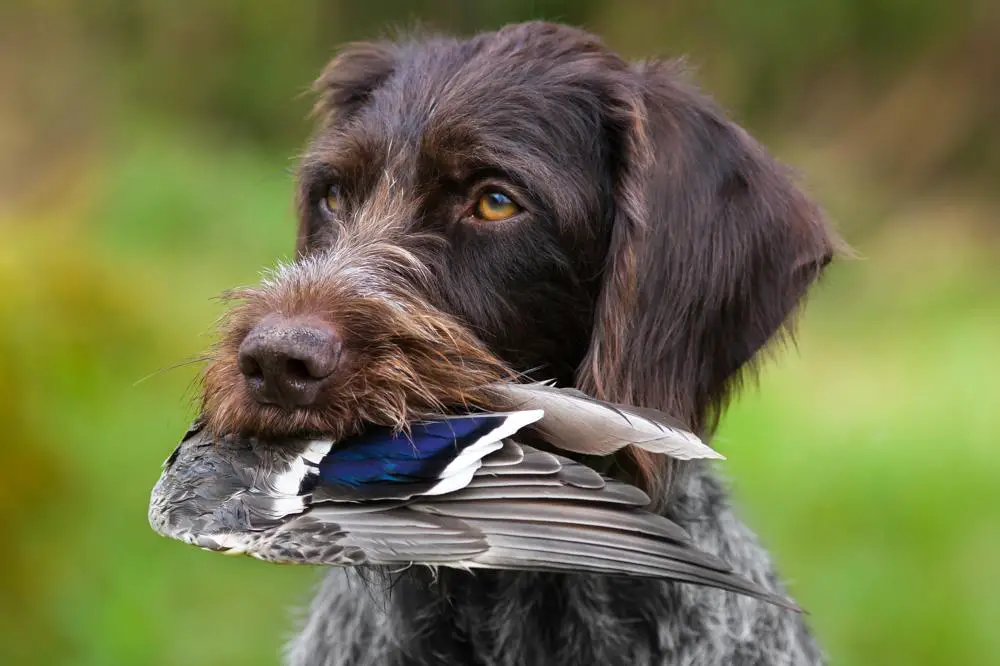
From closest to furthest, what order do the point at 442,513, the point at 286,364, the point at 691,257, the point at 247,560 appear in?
the point at 442,513 < the point at 286,364 < the point at 691,257 < the point at 247,560

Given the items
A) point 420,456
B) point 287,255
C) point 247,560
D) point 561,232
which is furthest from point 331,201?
point 247,560

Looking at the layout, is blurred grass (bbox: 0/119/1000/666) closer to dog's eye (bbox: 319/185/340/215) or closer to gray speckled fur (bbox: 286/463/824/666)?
dog's eye (bbox: 319/185/340/215)

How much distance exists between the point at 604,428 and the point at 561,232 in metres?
0.56

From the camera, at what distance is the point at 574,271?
2.31 m

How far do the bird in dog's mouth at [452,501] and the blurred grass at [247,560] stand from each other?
4.16ft

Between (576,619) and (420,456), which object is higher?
(420,456)

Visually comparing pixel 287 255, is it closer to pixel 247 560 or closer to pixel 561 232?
pixel 247 560

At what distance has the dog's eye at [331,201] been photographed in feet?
8.39

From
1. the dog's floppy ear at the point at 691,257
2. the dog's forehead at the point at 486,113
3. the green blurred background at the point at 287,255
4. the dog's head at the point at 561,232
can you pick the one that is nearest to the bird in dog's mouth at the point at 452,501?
the dog's head at the point at 561,232

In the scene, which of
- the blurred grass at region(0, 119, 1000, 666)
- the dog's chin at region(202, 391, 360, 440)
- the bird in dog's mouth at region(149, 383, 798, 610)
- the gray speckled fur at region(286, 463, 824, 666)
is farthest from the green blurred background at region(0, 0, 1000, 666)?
the gray speckled fur at region(286, 463, 824, 666)

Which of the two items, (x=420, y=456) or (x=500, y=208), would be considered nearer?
(x=420, y=456)

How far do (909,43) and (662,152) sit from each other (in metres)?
7.11

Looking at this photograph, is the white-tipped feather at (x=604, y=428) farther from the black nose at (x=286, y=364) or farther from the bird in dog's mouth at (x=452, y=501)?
the black nose at (x=286, y=364)

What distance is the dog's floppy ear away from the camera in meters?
2.22
